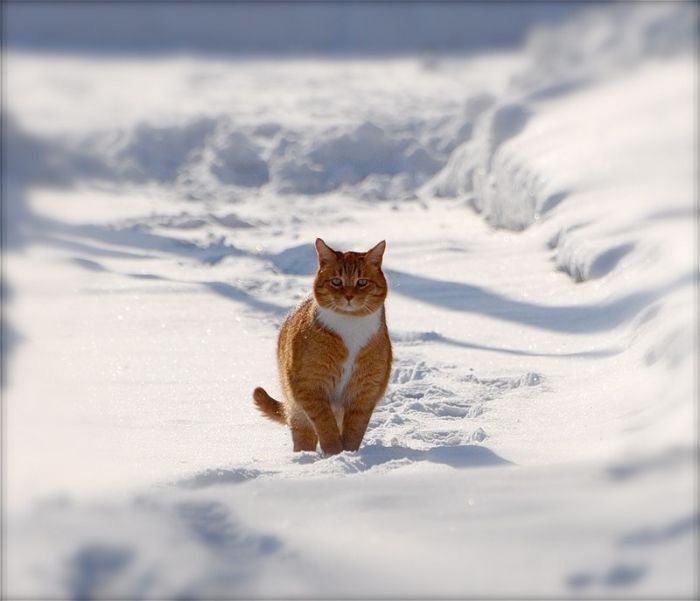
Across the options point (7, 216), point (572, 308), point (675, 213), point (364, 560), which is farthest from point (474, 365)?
point (364, 560)

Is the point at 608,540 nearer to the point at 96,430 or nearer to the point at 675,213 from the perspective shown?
the point at 96,430

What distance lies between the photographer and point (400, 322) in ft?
24.3

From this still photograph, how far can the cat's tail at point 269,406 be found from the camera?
5102 mm

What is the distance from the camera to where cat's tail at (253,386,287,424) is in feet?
16.7

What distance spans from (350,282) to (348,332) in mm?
203

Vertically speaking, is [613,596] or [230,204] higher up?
[230,204]

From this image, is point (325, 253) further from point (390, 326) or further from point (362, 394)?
point (390, 326)

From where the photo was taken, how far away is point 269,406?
16.8ft

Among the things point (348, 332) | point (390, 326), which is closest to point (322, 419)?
point (348, 332)

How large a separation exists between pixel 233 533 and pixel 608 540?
106cm

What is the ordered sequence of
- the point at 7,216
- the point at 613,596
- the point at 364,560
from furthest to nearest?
1. the point at 7,216
2. the point at 364,560
3. the point at 613,596

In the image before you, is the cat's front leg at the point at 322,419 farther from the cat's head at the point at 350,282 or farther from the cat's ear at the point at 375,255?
the cat's ear at the point at 375,255

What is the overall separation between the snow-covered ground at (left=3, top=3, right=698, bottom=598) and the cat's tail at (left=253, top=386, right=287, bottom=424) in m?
0.09

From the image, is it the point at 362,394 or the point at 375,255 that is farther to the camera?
the point at 375,255
